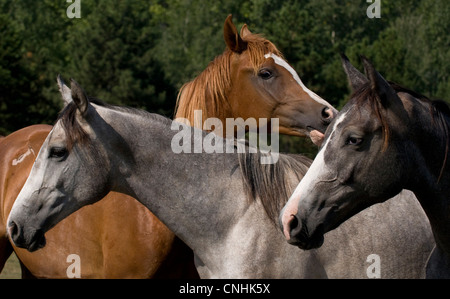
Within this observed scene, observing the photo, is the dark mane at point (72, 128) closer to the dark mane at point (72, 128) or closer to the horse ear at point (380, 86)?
the dark mane at point (72, 128)

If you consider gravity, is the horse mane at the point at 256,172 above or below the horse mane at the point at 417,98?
below

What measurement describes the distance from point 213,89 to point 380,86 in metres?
1.97

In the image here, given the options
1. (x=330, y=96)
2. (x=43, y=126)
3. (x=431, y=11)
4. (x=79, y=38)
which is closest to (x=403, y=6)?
(x=431, y=11)

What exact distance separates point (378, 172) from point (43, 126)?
3994mm

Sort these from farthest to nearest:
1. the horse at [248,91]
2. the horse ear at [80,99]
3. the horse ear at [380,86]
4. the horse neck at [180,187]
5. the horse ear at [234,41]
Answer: the horse ear at [234,41]
the horse at [248,91]
the horse neck at [180,187]
the horse ear at [80,99]
the horse ear at [380,86]

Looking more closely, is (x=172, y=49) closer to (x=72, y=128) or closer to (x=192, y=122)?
(x=192, y=122)

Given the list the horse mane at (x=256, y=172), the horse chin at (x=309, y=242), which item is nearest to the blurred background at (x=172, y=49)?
the horse mane at (x=256, y=172)

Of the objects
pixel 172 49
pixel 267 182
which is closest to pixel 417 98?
pixel 267 182

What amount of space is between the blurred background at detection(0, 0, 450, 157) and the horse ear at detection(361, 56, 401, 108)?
17943 millimetres

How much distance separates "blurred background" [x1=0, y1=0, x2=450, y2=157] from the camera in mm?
29734

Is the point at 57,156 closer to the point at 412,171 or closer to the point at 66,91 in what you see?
the point at 66,91

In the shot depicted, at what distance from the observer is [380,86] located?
11.6 feet

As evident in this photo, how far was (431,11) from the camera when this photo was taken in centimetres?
4462

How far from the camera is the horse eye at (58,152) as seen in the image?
4129 millimetres
